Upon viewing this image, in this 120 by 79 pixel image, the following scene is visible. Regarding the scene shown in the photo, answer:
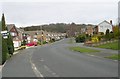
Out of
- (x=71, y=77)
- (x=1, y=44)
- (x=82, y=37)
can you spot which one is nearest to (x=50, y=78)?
(x=71, y=77)

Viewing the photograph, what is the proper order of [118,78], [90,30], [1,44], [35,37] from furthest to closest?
1. [35,37]
2. [90,30]
3. [1,44]
4. [118,78]

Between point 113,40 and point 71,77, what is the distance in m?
55.8

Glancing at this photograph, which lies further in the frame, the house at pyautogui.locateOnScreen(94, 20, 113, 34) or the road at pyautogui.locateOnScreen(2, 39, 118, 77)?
the house at pyautogui.locateOnScreen(94, 20, 113, 34)

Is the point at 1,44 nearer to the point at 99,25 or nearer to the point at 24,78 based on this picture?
the point at 24,78

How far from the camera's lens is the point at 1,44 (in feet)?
102

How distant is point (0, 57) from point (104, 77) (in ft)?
51.8

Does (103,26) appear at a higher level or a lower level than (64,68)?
higher

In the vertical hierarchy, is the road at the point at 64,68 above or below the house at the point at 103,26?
below

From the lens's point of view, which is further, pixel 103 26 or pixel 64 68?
pixel 103 26

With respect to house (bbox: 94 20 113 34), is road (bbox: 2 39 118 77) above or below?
below

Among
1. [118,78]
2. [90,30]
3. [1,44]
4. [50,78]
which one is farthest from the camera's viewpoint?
[90,30]

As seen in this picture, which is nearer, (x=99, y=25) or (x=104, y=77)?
(x=104, y=77)

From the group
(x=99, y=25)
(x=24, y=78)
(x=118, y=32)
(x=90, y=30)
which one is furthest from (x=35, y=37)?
(x=24, y=78)

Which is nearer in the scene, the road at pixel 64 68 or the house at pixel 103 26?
the road at pixel 64 68
